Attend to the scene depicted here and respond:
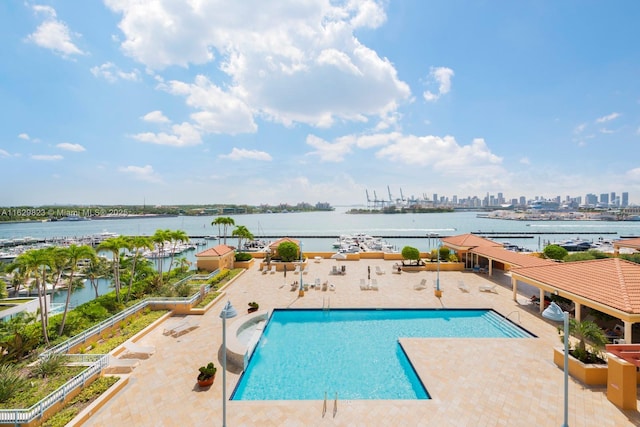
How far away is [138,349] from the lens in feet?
33.9

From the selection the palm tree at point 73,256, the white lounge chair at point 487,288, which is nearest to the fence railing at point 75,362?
the palm tree at point 73,256

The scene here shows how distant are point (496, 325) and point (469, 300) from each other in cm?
289

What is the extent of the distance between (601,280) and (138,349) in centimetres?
1906

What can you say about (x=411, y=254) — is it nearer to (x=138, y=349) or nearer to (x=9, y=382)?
(x=138, y=349)

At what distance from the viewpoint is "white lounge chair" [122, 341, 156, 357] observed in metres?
10.1

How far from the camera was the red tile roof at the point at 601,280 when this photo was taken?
1002 centimetres

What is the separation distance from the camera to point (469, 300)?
1616 cm

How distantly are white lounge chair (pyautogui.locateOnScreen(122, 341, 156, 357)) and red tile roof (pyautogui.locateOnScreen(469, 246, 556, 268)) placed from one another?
20.7 metres

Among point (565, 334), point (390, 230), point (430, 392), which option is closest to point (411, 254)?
point (430, 392)

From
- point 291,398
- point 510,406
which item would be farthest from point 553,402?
point 291,398

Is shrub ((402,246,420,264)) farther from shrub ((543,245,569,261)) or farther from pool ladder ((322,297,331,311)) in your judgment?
shrub ((543,245,569,261))

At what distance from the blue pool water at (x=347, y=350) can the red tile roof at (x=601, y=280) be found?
2885 millimetres

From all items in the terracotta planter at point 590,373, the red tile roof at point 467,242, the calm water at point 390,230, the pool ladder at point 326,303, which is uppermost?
the red tile roof at point 467,242

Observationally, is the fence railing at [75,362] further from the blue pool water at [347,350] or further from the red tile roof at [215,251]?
the red tile roof at [215,251]
